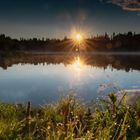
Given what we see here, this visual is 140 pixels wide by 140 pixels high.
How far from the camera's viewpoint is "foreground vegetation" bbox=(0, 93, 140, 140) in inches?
238

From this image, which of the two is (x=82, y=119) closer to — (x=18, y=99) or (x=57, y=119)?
(x=57, y=119)

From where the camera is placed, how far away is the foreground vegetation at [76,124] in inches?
238

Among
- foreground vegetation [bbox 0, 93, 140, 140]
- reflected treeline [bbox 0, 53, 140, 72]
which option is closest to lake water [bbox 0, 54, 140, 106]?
foreground vegetation [bbox 0, 93, 140, 140]

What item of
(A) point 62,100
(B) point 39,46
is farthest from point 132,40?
(A) point 62,100

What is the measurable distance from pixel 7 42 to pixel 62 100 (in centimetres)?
15016

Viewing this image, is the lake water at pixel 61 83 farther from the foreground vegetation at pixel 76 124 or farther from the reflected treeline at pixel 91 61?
the reflected treeline at pixel 91 61

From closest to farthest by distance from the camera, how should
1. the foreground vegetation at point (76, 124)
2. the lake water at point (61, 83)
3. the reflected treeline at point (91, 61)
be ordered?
the foreground vegetation at point (76, 124) < the lake water at point (61, 83) < the reflected treeline at point (91, 61)

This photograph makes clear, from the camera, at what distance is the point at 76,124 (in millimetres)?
9805

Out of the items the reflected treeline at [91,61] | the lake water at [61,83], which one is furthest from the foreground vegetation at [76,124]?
the reflected treeline at [91,61]

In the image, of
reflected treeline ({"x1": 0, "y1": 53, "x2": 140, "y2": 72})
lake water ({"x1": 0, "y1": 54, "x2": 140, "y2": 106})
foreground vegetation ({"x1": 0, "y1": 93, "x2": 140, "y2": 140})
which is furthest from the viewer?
reflected treeline ({"x1": 0, "y1": 53, "x2": 140, "y2": 72})

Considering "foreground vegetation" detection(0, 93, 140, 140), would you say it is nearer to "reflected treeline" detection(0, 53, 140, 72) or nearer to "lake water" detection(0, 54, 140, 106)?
"lake water" detection(0, 54, 140, 106)

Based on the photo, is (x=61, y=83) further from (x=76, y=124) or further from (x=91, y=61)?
(x=91, y=61)

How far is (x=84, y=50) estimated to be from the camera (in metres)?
193

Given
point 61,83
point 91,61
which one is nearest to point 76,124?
point 61,83
